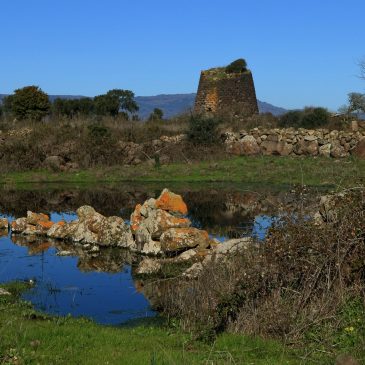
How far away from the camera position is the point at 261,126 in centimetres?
5350

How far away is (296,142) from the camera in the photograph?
1901 inches

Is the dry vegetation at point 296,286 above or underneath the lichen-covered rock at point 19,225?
above

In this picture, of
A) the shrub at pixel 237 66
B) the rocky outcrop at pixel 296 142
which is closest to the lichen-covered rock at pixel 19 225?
the rocky outcrop at pixel 296 142

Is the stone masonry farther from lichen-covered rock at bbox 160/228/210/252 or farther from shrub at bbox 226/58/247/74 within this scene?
lichen-covered rock at bbox 160/228/210/252

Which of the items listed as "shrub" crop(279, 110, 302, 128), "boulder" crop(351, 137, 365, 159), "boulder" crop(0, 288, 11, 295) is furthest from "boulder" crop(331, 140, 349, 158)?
"boulder" crop(0, 288, 11, 295)

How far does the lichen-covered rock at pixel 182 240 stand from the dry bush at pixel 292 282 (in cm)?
717

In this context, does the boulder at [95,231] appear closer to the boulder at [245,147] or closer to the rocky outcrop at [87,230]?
the rocky outcrop at [87,230]

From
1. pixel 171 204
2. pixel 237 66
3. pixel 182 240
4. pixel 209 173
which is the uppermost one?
pixel 237 66

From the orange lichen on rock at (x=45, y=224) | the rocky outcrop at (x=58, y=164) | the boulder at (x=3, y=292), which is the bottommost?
the orange lichen on rock at (x=45, y=224)

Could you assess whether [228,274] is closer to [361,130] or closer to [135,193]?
[135,193]

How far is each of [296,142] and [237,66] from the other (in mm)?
20058

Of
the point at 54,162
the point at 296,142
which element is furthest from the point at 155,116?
the point at 296,142

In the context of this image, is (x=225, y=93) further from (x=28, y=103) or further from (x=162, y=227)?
(x=162, y=227)

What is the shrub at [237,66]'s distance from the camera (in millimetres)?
65438
